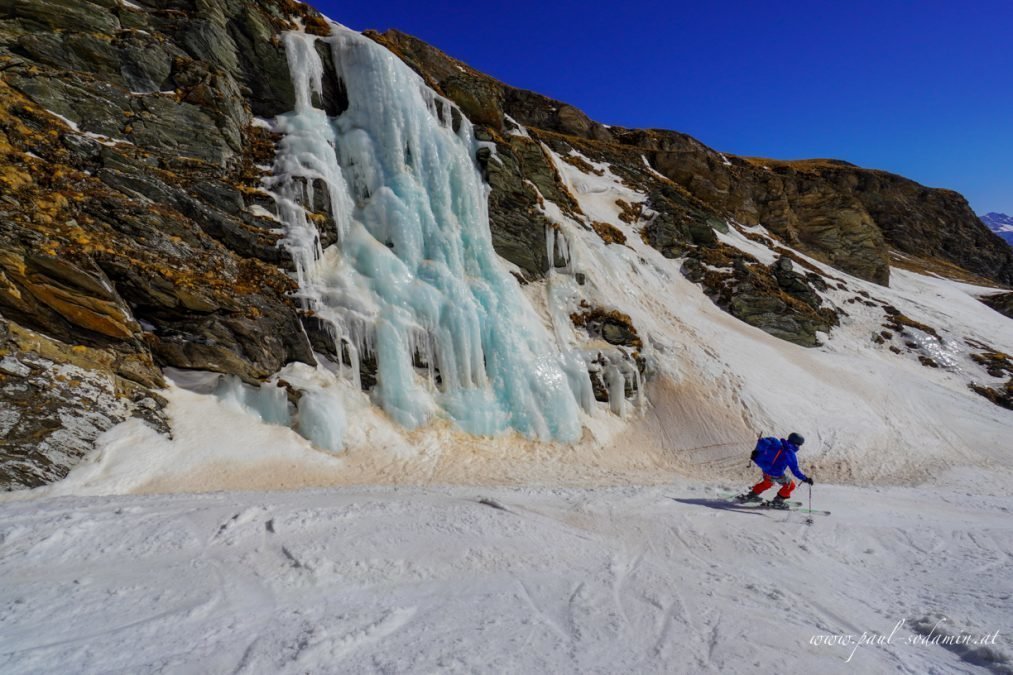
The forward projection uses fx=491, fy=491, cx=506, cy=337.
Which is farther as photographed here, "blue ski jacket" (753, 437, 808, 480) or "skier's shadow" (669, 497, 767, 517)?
"blue ski jacket" (753, 437, 808, 480)

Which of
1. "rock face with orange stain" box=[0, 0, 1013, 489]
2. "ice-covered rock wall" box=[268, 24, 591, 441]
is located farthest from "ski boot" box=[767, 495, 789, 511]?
"rock face with orange stain" box=[0, 0, 1013, 489]

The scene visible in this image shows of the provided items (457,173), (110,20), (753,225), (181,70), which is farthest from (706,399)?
(753,225)

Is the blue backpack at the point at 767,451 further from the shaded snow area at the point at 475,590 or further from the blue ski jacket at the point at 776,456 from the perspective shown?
the shaded snow area at the point at 475,590

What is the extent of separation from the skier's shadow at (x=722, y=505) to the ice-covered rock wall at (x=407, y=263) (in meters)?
5.61

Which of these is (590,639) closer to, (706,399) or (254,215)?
(254,215)

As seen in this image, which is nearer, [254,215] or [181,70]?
[254,215]

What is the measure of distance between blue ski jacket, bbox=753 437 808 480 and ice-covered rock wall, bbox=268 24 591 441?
20.1 ft

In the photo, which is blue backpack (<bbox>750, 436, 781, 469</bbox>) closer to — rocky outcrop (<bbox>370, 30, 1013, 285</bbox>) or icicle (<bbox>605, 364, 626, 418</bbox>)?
icicle (<bbox>605, 364, 626, 418</bbox>)

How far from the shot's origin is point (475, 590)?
4.57 m

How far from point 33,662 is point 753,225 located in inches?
1831

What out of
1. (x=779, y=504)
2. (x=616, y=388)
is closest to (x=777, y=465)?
(x=779, y=504)

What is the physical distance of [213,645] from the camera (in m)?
3.45

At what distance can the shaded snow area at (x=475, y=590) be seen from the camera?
3.51 metres

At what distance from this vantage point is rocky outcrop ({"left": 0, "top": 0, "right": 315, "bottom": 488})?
27.7 feet
